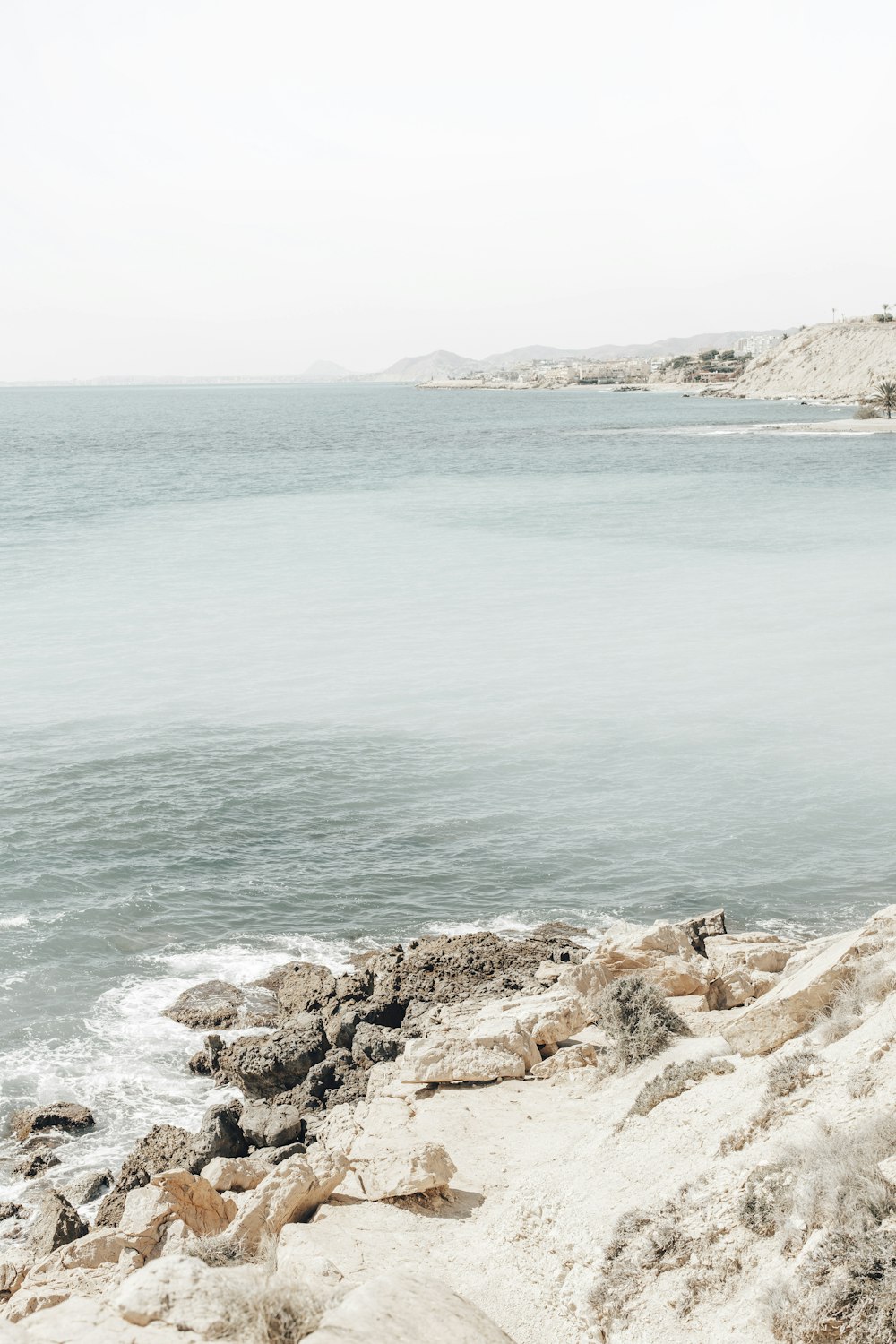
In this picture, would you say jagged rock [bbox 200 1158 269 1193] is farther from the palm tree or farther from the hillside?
the hillside

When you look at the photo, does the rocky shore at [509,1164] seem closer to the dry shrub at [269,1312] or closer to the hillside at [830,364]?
the dry shrub at [269,1312]

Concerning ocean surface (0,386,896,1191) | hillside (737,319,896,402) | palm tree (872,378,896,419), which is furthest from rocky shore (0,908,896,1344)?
hillside (737,319,896,402)

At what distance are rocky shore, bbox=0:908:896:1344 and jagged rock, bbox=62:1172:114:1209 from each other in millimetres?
27

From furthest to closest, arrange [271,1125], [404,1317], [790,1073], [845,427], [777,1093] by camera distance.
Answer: [845,427] < [271,1125] < [790,1073] < [777,1093] < [404,1317]

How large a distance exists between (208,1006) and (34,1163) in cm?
335

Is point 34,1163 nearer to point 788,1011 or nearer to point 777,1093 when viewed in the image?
point 777,1093

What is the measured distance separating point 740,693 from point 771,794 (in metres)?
6.28

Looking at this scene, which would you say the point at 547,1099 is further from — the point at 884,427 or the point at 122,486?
the point at 884,427

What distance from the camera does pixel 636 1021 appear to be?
40.8ft

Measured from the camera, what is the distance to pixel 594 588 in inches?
1608

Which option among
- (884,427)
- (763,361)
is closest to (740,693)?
(884,427)

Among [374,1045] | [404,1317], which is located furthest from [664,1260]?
[374,1045]

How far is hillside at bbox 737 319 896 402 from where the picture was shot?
6137 inches

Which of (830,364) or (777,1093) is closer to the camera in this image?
(777,1093)
